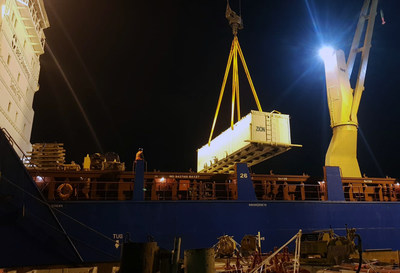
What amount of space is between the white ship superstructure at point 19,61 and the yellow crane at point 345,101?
60.3 feet

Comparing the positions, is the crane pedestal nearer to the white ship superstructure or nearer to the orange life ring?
the orange life ring

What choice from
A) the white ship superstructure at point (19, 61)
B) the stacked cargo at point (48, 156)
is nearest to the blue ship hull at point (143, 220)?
the stacked cargo at point (48, 156)

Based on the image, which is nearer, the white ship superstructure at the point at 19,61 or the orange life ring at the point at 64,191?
the orange life ring at the point at 64,191

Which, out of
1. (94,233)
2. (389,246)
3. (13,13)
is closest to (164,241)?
(94,233)

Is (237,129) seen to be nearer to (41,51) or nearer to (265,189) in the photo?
(265,189)

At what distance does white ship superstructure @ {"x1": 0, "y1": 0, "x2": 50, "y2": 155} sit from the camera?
56.9 ft

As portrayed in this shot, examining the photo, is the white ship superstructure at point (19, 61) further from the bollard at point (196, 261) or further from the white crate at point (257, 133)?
the bollard at point (196, 261)

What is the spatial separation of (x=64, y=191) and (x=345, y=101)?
53.5 ft

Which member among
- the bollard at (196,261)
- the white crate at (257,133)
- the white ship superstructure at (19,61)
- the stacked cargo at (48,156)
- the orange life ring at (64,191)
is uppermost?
the white ship superstructure at (19,61)

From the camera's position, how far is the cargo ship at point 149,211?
1108 centimetres

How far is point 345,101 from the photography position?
66.7 feet

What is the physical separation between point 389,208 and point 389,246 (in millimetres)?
1648

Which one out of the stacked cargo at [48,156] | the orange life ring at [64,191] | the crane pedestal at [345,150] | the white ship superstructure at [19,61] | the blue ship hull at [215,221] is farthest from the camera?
the crane pedestal at [345,150]

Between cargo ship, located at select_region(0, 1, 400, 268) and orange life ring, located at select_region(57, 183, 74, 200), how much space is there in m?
0.03
